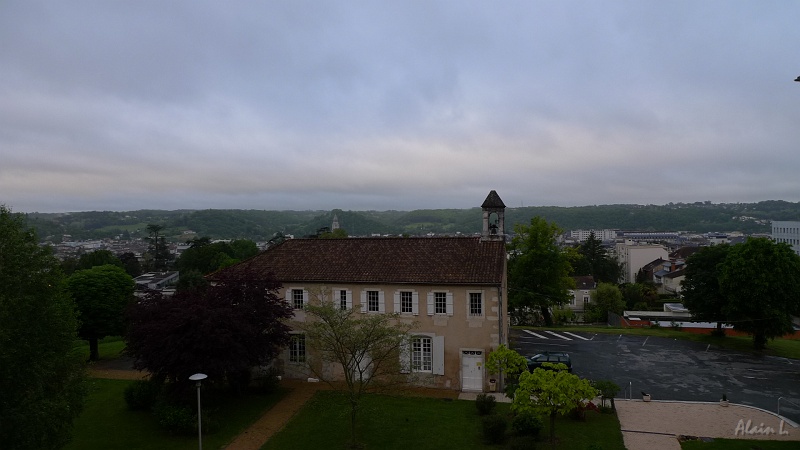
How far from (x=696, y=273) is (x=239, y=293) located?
116 ft

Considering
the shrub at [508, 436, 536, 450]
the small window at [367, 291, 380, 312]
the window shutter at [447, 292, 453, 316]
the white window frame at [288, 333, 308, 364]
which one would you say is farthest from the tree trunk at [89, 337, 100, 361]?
the shrub at [508, 436, 536, 450]

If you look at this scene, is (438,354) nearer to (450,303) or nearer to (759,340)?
(450,303)

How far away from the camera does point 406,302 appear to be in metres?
26.0

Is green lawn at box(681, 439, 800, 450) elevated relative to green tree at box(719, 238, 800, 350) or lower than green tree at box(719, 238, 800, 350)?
lower

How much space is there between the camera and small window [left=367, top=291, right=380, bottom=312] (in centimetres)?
2630

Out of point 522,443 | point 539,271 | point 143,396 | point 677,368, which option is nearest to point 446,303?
point 522,443

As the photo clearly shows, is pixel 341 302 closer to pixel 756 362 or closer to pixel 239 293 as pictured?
pixel 239 293

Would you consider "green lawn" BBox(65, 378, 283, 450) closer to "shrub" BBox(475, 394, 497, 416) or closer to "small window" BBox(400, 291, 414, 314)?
"small window" BBox(400, 291, 414, 314)

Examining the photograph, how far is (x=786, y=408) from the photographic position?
22.9 metres

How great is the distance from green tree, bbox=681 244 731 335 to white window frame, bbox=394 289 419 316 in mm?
25014

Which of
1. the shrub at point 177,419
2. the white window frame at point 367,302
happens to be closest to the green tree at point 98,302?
the shrub at point 177,419

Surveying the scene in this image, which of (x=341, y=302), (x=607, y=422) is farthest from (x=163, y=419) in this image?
(x=607, y=422)

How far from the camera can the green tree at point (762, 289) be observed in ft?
111

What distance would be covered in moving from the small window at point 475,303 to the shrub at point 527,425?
636 cm
